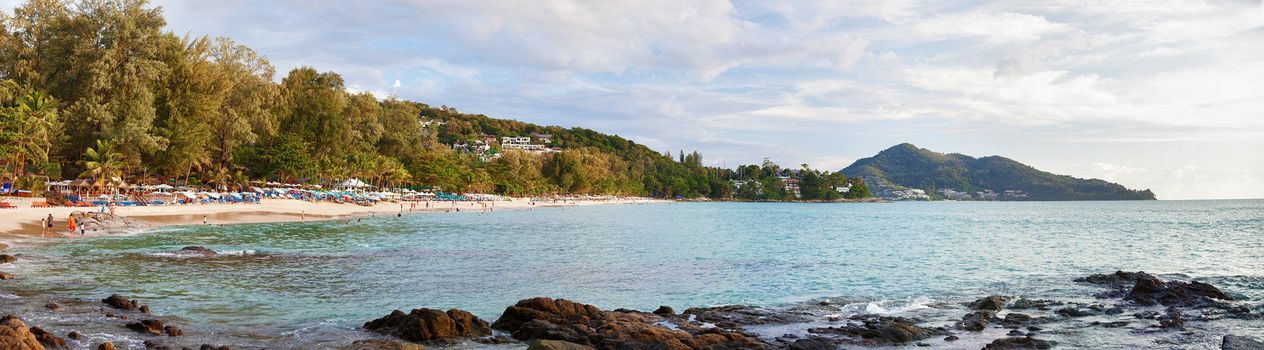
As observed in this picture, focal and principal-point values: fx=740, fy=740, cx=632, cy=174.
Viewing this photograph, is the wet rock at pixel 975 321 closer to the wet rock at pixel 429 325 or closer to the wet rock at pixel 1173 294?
the wet rock at pixel 1173 294

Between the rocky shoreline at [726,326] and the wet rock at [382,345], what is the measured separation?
0.02 metres

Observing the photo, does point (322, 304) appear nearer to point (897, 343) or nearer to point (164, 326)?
point (164, 326)

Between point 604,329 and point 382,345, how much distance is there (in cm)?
361

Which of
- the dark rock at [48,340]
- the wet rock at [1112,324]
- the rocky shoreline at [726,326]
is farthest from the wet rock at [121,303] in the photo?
the wet rock at [1112,324]

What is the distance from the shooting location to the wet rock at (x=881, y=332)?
13359 mm

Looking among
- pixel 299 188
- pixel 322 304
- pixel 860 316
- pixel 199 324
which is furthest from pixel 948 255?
pixel 299 188

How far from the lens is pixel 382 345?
11461 mm

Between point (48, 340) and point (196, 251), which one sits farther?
point (196, 251)

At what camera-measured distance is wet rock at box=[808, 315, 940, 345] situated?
526 inches

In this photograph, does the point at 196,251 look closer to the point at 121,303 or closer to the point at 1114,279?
the point at 121,303

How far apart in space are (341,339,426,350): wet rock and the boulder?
2.31 meters

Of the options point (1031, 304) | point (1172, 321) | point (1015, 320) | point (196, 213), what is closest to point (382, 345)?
point (1015, 320)

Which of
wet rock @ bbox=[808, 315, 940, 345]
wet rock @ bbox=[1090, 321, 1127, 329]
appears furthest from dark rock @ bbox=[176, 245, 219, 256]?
wet rock @ bbox=[1090, 321, 1127, 329]

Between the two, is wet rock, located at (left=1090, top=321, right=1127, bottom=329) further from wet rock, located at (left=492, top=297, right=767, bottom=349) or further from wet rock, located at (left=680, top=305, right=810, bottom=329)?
wet rock, located at (left=492, top=297, right=767, bottom=349)
